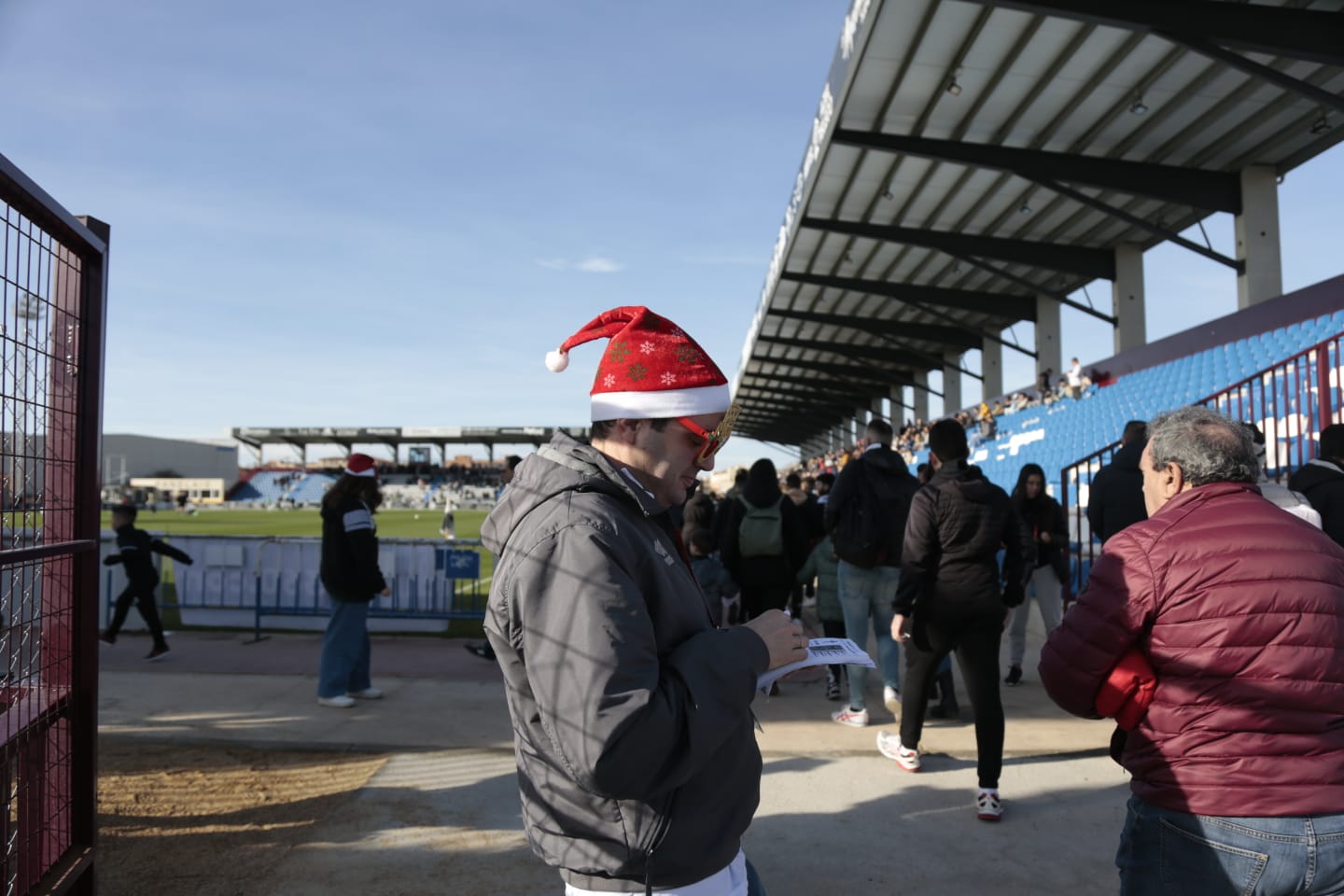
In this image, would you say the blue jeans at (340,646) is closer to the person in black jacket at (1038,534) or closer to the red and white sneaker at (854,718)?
the red and white sneaker at (854,718)

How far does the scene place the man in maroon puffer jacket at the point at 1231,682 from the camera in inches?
72.4

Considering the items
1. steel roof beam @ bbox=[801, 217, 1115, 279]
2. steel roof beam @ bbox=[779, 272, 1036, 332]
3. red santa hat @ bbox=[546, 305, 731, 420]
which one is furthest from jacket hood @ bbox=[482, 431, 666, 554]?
steel roof beam @ bbox=[779, 272, 1036, 332]

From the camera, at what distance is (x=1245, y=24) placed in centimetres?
1057

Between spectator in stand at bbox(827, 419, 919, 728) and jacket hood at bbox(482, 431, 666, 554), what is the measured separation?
4.20 meters

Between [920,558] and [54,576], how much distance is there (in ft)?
11.5

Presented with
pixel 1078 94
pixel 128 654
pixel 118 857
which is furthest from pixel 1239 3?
pixel 128 654

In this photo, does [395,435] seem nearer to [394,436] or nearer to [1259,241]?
[394,436]

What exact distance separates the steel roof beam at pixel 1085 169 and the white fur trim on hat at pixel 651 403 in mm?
14808

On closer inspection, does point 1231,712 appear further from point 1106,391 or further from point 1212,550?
point 1106,391

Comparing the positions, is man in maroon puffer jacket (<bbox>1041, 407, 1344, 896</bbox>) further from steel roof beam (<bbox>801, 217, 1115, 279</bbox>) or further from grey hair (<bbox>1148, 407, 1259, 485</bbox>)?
steel roof beam (<bbox>801, 217, 1115, 279</bbox>)

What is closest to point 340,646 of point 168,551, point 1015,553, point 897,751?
point 168,551

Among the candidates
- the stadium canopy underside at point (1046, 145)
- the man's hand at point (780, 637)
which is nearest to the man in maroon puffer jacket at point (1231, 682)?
the man's hand at point (780, 637)

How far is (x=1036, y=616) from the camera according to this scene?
9398 mm

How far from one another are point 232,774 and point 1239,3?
13055 mm
